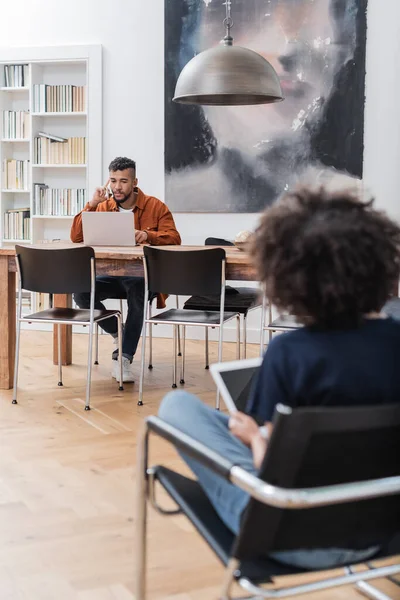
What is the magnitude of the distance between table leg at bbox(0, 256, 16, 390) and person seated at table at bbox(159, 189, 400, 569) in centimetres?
313

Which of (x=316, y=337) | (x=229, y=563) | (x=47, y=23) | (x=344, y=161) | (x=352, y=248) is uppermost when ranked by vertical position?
(x=47, y=23)

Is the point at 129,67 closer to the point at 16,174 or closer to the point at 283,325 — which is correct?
the point at 16,174

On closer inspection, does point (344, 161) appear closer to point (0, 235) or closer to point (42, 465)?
point (0, 235)

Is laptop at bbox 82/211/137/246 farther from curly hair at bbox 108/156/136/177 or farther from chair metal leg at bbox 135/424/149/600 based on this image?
chair metal leg at bbox 135/424/149/600

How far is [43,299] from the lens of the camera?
6.35 m

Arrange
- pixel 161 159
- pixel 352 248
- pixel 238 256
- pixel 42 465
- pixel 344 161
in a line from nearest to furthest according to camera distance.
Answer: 1. pixel 352 248
2. pixel 42 465
3. pixel 238 256
4. pixel 344 161
5. pixel 161 159

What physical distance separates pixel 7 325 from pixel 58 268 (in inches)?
24.9

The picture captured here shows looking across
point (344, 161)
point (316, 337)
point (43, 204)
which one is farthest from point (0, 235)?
point (316, 337)

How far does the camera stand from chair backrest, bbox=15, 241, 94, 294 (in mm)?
3918

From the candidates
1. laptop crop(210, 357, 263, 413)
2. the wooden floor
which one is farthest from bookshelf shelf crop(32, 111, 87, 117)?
laptop crop(210, 357, 263, 413)

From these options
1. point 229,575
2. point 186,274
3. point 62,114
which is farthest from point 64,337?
point 229,575

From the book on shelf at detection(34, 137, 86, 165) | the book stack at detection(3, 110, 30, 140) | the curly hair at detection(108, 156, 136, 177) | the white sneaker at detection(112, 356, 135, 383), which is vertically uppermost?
the book stack at detection(3, 110, 30, 140)

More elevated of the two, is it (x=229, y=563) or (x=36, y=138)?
(x=36, y=138)

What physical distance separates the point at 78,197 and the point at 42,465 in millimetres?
3519
